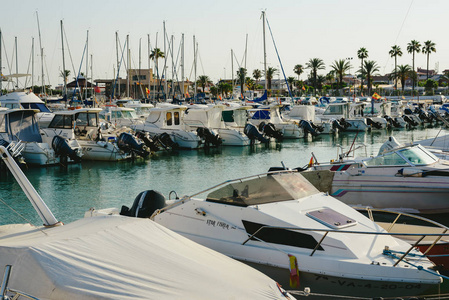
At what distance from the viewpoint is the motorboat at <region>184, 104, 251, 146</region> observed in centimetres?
3753

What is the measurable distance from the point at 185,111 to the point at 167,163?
10.7 meters

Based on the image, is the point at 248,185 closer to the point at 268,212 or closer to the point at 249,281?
the point at 268,212

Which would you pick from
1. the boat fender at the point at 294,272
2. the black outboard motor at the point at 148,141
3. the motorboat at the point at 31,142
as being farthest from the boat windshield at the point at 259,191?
the black outboard motor at the point at 148,141

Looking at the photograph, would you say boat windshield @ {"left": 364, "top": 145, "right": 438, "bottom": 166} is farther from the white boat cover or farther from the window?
the window

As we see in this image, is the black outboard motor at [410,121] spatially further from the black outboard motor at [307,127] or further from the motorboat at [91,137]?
the motorboat at [91,137]

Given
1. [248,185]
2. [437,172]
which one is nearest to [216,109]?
[437,172]

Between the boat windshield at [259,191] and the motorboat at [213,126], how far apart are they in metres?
27.0

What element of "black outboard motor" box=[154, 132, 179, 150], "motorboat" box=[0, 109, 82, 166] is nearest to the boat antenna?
"motorboat" box=[0, 109, 82, 166]

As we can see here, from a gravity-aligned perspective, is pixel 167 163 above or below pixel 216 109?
below

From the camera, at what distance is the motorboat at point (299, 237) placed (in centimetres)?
Answer: 838

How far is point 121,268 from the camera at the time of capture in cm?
631

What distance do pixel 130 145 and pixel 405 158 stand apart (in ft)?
61.6

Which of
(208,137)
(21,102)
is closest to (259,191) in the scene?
(208,137)

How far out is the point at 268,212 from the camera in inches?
369
